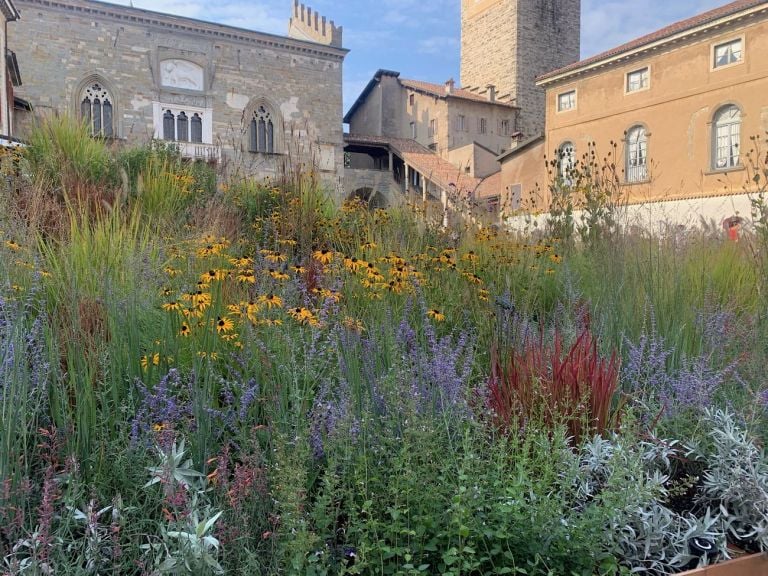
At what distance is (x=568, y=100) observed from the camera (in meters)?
22.2

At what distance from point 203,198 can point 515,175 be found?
20.3 m

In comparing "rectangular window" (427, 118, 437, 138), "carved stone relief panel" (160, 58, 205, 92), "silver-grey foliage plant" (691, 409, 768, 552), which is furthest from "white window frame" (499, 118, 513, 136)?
"silver-grey foliage plant" (691, 409, 768, 552)

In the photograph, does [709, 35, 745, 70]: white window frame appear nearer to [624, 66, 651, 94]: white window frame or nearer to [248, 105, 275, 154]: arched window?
[624, 66, 651, 94]: white window frame

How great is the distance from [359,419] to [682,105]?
20204 millimetres

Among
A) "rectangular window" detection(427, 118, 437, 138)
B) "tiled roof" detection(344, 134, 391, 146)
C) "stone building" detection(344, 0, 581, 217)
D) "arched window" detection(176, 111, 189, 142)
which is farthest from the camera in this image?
"rectangular window" detection(427, 118, 437, 138)

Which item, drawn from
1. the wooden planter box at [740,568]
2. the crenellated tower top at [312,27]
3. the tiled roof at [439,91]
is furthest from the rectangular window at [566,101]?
the wooden planter box at [740,568]

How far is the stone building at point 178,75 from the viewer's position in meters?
20.4

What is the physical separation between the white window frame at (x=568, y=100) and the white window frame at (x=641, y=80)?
6.82ft

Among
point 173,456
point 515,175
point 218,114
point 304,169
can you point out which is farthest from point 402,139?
point 173,456

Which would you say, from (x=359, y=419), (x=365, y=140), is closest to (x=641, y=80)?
(x=365, y=140)

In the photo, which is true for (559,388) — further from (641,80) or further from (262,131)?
(262,131)

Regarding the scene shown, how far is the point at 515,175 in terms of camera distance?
2406 centimetres

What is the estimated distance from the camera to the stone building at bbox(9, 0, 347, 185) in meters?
20.4

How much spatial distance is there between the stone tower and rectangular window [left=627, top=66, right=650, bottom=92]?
36.6ft
